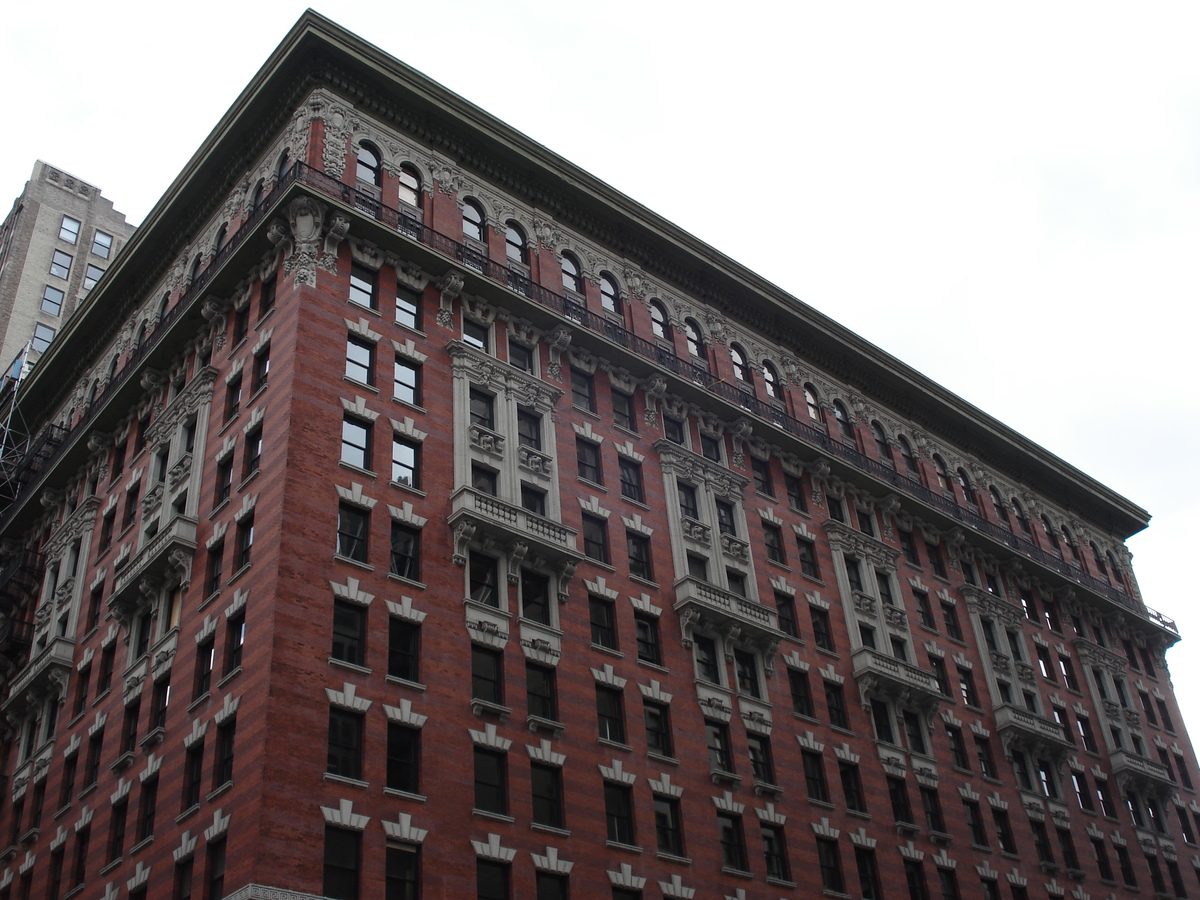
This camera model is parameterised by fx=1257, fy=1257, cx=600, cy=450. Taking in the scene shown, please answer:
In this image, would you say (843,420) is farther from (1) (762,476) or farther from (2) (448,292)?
(2) (448,292)

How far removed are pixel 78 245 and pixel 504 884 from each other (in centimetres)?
8458

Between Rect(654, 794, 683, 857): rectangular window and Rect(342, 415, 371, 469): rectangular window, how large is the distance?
1492cm

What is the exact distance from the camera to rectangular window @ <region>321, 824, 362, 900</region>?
32.8m

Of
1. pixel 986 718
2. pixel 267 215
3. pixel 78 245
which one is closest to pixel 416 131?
pixel 267 215

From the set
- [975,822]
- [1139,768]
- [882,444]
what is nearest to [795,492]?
[882,444]

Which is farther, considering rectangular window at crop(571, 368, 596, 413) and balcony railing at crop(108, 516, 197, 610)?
rectangular window at crop(571, 368, 596, 413)

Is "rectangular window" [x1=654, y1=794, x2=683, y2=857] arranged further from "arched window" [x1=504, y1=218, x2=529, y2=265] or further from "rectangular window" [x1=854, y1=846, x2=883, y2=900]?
"arched window" [x1=504, y1=218, x2=529, y2=265]

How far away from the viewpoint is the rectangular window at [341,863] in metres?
32.8

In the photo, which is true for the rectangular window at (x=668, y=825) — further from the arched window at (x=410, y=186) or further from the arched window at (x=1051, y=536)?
the arched window at (x=1051, y=536)

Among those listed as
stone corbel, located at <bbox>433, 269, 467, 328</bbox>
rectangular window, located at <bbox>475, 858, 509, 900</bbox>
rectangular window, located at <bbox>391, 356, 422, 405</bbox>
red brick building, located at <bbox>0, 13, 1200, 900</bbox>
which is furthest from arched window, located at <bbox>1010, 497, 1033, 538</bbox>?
rectangular window, located at <bbox>475, 858, 509, 900</bbox>

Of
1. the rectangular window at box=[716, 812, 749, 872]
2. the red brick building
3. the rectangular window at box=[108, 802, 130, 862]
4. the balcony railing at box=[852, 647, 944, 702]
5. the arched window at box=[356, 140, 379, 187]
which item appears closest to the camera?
the red brick building

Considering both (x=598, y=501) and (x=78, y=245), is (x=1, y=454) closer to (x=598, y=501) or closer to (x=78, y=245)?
(x=598, y=501)

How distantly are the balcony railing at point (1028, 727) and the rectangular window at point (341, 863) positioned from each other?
35.0 metres

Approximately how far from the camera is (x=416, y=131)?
173 feet
